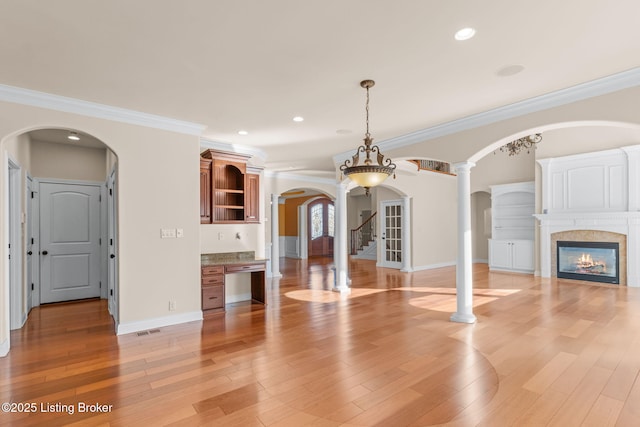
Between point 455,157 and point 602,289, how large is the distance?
4.76 m

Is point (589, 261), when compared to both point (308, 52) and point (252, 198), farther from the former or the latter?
point (308, 52)

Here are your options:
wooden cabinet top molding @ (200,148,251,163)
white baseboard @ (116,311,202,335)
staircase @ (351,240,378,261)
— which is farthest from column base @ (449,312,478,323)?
staircase @ (351,240,378,261)

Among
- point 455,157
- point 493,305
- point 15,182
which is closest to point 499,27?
point 455,157

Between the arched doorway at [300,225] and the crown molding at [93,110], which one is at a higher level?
the crown molding at [93,110]

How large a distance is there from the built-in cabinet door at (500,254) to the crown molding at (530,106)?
5.39 m

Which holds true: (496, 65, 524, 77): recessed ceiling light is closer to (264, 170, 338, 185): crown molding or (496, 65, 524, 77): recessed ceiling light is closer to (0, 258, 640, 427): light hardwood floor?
(0, 258, 640, 427): light hardwood floor

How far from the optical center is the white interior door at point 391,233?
1008 centimetres

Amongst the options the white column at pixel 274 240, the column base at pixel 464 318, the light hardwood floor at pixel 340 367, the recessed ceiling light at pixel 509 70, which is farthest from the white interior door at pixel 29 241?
the recessed ceiling light at pixel 509 70

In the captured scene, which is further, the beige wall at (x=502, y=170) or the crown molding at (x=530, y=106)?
the beige wall at (x=502, y=170)

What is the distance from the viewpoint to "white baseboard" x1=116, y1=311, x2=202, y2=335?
4.24m

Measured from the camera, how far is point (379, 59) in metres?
2.98

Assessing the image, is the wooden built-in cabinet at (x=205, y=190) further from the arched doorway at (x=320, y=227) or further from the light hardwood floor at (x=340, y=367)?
the arched doorway at (x=320, y=227)

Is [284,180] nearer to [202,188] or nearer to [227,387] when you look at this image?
[202,188]

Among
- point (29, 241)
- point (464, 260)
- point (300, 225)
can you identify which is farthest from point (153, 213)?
point (300, 225)
